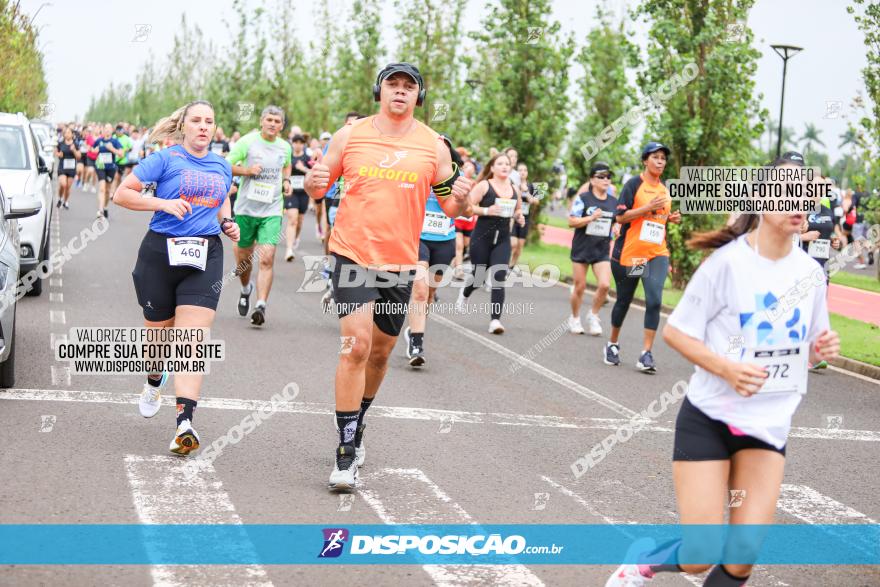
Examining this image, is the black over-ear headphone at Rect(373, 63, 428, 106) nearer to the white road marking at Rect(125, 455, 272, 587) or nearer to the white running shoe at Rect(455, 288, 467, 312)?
the white road marking at Rect(125, 455, 272, 587)

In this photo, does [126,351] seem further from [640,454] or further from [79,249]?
[79,249]

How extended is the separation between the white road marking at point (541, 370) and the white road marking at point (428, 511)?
10.4 ft

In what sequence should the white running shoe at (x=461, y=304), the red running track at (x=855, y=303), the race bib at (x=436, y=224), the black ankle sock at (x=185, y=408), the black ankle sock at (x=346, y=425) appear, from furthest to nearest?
the red running track at (x=855, y=303) → the white running shoe at (x=461, y=304) → the race bib at (x=436, y=224) → the black ankle sock at (x=185, y=408) → the black ankle sock at (x=346, y=425)

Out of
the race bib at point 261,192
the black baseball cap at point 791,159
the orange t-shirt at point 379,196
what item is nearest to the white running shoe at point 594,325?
the race bib at point 261,192

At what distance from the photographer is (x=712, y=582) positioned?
4.59 m

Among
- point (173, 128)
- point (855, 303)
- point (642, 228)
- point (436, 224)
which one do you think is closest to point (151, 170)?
point (173, 128)

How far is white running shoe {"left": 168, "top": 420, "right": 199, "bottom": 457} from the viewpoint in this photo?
7371 mm

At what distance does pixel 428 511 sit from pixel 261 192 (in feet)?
23.0

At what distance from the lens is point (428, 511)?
21.5 feet

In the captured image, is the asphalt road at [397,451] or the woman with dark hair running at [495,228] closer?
the asphalt road at [397,451]

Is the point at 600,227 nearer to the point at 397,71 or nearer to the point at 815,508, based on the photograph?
the point at 815,508

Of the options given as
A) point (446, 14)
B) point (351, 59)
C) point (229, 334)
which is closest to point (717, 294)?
point (229, 334)

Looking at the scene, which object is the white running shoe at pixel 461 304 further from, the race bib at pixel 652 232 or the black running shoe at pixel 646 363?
the race bib at pixel 652 232

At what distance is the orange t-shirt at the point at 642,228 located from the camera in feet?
→ 39.8
